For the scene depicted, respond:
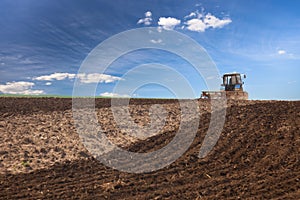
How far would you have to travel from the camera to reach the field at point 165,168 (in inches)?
241

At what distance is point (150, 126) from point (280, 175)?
6866 mm

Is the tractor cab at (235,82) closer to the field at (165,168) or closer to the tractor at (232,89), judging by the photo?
the tractor at (232,89)

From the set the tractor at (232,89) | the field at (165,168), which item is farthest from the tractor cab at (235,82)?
the field at (165,168)

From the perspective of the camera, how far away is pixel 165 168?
7762 millimetres

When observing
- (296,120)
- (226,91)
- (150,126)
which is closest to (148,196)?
(150,126)

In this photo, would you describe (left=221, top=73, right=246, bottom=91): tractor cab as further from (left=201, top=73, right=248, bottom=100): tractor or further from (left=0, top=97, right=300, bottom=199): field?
(left=0, top=97, right=300, bottom=199): field

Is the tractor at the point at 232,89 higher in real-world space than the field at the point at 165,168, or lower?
higher

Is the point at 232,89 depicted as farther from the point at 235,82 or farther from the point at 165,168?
the point at 165,168

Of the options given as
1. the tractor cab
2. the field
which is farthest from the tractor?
the field

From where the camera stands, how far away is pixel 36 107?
15703mm

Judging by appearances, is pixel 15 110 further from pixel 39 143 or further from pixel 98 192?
pixel 98 192

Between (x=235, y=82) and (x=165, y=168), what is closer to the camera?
(x=165, y=168)

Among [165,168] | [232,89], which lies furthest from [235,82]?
[165,168]

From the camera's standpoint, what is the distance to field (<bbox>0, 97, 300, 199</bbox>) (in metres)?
6.13
